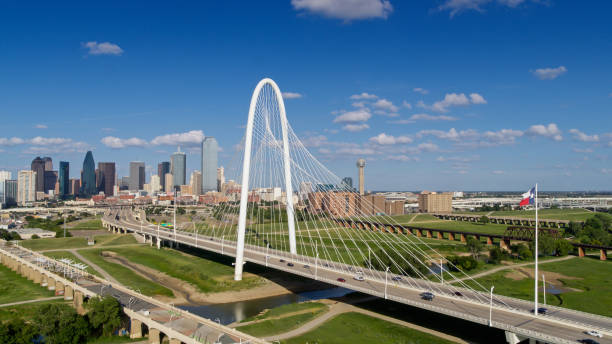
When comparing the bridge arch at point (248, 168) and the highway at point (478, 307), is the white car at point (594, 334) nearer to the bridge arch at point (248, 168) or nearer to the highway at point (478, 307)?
the highway at point (478, 307)

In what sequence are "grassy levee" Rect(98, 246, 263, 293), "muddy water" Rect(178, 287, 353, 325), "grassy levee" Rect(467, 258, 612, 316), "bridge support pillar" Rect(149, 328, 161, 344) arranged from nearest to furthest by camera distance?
"bridge support pillar" Rect(149, 328, 161, 344), "muddy water" Rect(178, 287, 353, 325), "grassy levee" Rect(467, 258, 612, 316), "grassy levee" Rect(98, 246, 263, 293)

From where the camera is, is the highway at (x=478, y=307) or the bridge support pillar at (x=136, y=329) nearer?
the highway at (x=478, y=307)

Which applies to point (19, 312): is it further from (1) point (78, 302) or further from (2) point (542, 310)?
(2) point (542, 310)

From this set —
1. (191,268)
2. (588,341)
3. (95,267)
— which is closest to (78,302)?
(191,268)

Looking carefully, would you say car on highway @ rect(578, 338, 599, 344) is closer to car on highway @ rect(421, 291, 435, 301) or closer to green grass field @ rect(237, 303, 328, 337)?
car on highway @ rect(421, 291, 435, 301)

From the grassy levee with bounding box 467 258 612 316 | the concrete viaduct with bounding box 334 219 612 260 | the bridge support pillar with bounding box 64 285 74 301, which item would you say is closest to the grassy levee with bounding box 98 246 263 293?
the bridge support pillar with bounding box 64 285 74 301

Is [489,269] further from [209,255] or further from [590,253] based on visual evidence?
[209,255]

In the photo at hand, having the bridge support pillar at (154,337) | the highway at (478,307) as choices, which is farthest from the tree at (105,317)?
the highway at (478,307)
